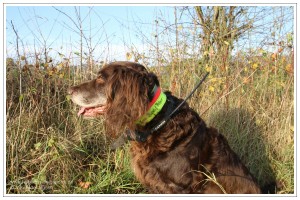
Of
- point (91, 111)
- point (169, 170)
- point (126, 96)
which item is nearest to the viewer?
point (169, 170)

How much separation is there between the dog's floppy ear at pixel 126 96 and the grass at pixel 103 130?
687 mm

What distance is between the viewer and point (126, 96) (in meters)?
2.83

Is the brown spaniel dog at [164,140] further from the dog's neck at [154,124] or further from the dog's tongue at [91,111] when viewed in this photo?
the dog's tongue at [91,111]

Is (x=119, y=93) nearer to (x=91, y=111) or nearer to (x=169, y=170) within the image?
(x=91, y=111)

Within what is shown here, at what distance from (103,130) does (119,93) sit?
114 centimetres

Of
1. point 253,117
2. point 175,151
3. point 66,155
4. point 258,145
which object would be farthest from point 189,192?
point 253,117

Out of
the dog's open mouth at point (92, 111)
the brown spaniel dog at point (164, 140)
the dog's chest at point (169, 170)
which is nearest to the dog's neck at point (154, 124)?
the brown spaniel dog at point (164, 140)

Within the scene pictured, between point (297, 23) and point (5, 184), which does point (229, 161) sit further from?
point (5, 184)

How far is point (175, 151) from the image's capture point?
2758mm

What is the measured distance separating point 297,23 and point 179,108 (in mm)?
1724

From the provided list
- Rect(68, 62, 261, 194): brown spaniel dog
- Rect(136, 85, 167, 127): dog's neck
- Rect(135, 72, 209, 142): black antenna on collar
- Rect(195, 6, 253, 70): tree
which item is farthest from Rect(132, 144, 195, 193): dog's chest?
Rect(195, 6, 253, 70): tree

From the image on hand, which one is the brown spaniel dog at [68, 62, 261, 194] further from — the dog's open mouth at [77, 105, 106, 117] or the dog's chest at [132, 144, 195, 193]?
the dog's open mouth at [77, 105, 106, 117]

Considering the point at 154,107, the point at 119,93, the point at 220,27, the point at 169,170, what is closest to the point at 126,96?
the point at 119,93

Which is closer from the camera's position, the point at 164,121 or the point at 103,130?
the point at 164,121
